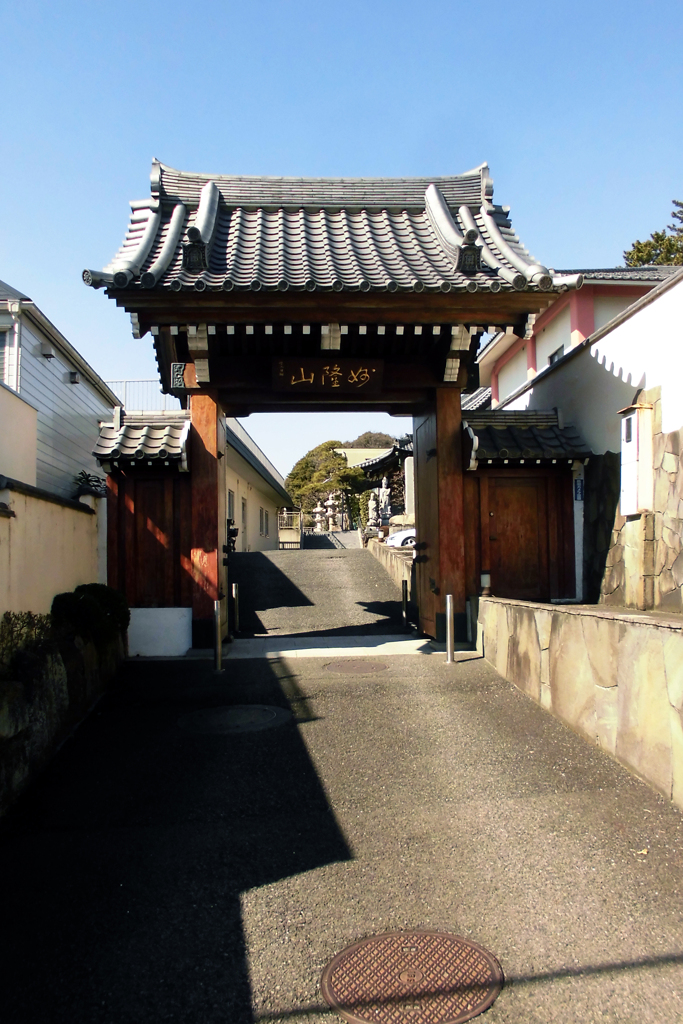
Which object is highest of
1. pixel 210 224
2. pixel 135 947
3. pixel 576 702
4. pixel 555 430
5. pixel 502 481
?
pixel 210 224

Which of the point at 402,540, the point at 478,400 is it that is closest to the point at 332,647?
the point at 402,540

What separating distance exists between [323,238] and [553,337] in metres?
9.02

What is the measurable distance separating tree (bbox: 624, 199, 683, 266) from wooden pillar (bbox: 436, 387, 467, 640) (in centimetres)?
1577

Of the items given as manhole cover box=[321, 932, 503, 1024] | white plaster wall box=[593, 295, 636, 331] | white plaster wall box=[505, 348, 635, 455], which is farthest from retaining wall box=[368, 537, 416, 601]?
manhole cover box=[321, 932, 503, 1024]

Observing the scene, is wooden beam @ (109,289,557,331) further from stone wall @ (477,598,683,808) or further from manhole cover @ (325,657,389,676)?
manhole cover @ (325,657,389,676)

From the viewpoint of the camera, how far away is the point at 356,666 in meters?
8.53

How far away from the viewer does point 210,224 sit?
9.98 metres

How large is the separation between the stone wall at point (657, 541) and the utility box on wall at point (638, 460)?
67mm

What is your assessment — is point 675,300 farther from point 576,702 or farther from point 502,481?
point 576,702

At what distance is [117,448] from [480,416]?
4.94m

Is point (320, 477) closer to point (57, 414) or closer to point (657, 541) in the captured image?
point (57, 414)

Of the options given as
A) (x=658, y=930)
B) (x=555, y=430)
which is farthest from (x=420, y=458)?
(x=658, y=930)

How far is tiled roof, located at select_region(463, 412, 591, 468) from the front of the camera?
370 inches

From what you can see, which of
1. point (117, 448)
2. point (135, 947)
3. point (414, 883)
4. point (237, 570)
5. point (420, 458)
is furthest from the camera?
point (237, 570)
